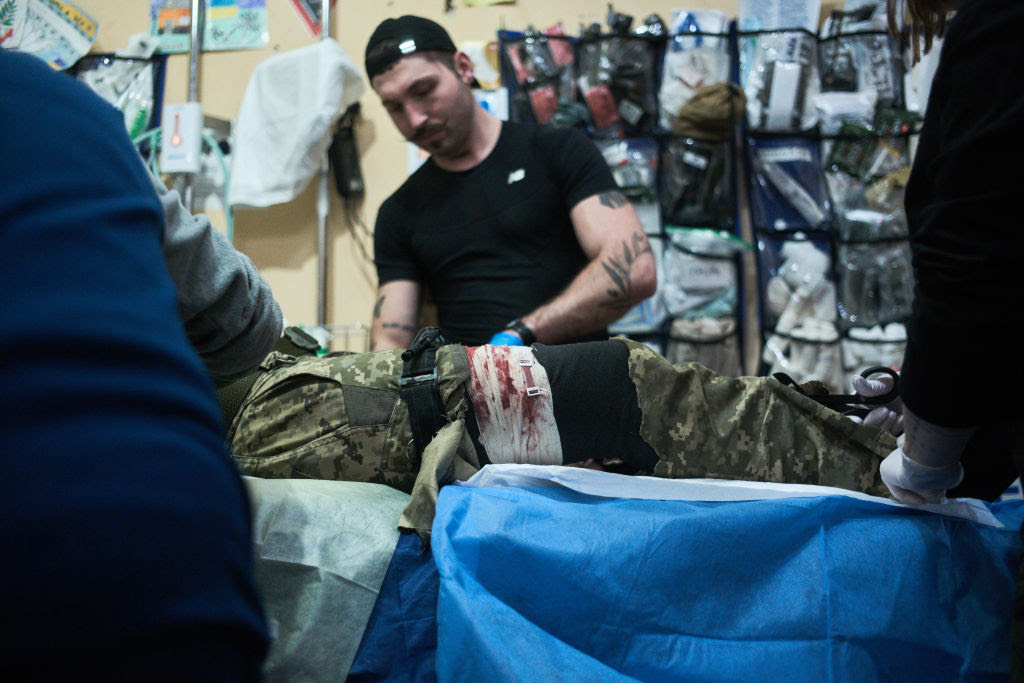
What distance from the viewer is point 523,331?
1.49 meters

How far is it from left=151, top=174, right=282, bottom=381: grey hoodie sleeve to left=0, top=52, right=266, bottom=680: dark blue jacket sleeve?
28 centimetres

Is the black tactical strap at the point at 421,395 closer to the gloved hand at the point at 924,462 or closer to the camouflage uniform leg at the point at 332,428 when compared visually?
the camouflage uniform leg at the point at 332,428

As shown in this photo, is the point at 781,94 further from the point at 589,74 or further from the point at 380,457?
the point at 380,457

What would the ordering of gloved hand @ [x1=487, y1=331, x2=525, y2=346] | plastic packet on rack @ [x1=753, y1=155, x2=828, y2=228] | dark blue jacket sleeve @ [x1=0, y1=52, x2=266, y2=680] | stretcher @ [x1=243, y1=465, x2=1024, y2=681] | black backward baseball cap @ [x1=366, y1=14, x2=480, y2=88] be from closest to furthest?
dark blue jacket sleeve @ [x1=0, y1=52, x2=266, y2=680]
stretcher @ [x1=243, y1=465, x2=1024, y2=681]
gloved hand @ [x1=487, y1=331, x2=525, y2=346]
black backward baseball cap @ [x1=366, y1=14, x2=480, y2=88]
plastic packet on rack @ [x1=753, y1=155, x2=828, y2=228]

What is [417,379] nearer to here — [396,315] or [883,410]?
[883,410]

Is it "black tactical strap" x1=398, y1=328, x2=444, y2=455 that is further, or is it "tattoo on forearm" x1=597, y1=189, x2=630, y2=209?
"tattoo on forearm" x1=597, y1=189, x2=630, y2=209

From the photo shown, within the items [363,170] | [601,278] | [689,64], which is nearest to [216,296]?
[601,278]

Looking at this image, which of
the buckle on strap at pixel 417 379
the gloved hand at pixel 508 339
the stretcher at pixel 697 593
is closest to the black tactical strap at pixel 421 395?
the buckle on strap at pixel 417 379

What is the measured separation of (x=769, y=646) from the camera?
755 millimetres

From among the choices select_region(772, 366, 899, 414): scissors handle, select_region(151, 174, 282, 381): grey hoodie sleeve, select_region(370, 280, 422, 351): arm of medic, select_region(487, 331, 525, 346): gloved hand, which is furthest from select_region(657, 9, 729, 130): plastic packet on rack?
select_region(151, 174, 282, 381): grey hoodie sleeve

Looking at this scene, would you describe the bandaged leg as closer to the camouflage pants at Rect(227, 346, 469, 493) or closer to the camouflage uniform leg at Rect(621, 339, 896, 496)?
the camouflage pants at Rect(227, 346, 469, 493)

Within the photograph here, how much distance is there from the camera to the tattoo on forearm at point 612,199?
1627 mm

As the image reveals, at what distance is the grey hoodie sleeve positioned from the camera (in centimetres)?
61

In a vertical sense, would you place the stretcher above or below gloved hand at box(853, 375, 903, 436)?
below
